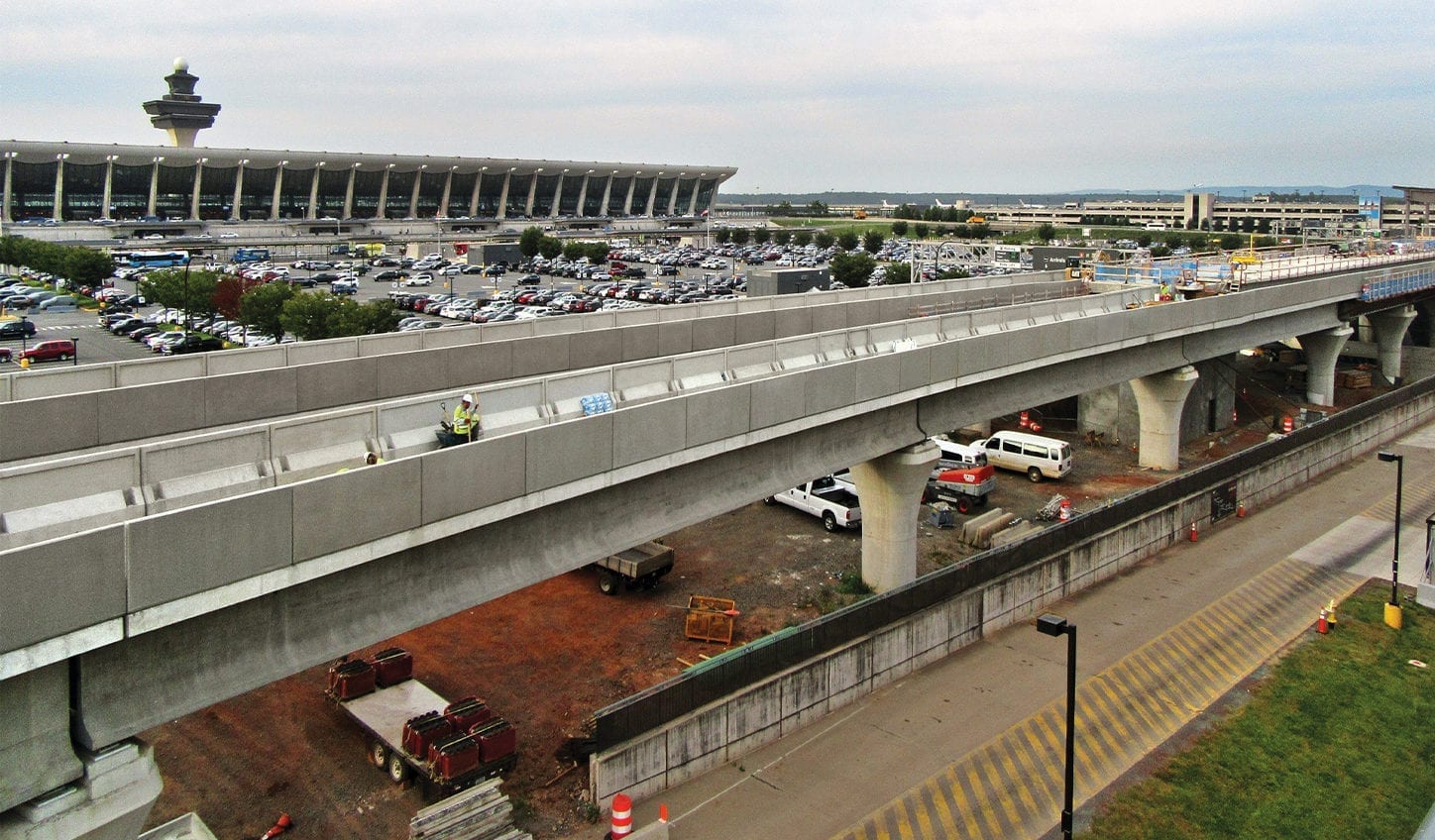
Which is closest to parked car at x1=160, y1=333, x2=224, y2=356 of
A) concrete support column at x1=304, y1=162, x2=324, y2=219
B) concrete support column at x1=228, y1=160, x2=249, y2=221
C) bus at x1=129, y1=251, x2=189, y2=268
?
bus at x1=129, y1=251, x2=189, y2=268

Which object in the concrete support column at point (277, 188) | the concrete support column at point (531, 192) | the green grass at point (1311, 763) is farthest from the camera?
the concrete support column at point (531, 192)

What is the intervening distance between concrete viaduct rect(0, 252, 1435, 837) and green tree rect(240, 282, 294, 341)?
34.8m

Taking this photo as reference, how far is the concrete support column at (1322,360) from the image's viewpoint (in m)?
44.9

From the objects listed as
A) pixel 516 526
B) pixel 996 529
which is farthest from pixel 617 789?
pixel 996 529

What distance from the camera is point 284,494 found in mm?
10188

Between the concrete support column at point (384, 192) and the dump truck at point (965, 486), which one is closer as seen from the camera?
the dump truck at point (965, 486)

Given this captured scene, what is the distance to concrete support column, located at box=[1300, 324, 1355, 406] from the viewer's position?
44.9 m

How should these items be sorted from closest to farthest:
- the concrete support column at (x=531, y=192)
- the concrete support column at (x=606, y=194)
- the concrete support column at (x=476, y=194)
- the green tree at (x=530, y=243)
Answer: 1. the green tree at (x=530, y=243)
2. the concrete support column at (x=476, y=194)
3. the concrete support column at (x=531, y=192)
4. the concrete support column at (x=606, y=194)

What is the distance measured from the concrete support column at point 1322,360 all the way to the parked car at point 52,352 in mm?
56046

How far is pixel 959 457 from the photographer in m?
32.6

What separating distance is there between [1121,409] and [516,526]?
30.1 meters

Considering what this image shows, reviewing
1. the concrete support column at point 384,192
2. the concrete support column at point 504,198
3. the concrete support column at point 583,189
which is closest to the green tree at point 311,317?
the concrete support column at point 384,192

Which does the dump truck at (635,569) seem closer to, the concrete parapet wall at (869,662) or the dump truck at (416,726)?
the dump truck at (416,726)

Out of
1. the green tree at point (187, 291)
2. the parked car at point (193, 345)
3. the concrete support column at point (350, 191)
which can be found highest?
the concrete support column at point (350, 191)
